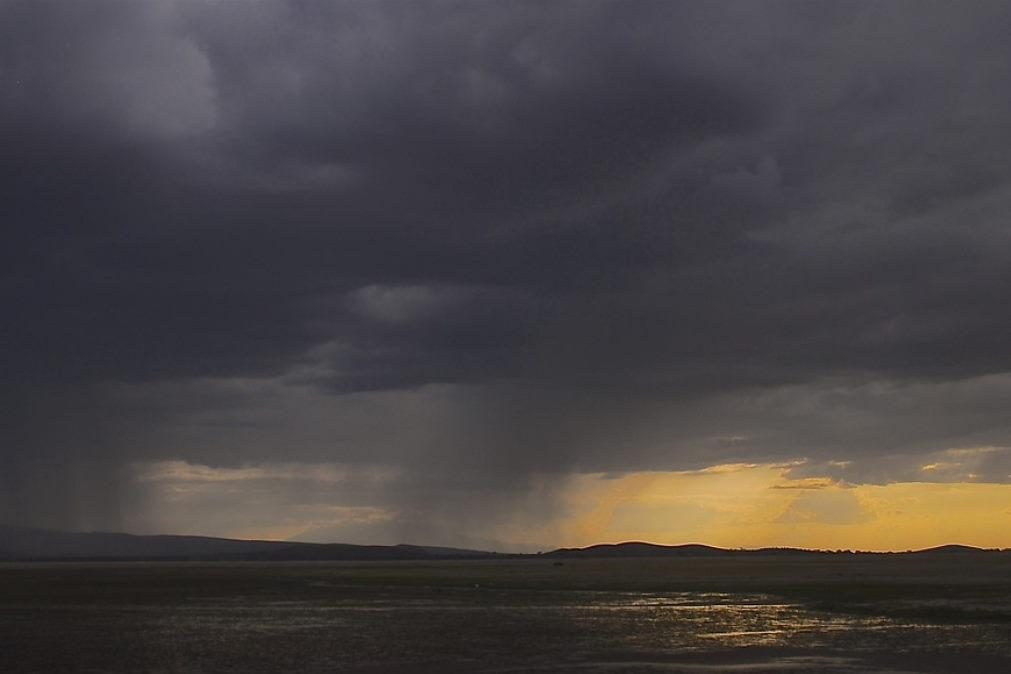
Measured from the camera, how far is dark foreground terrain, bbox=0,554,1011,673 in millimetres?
40906

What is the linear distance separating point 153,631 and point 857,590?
2220 inches

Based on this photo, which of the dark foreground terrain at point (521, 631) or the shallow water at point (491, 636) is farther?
the dark foreground terrain at point (521, 631)

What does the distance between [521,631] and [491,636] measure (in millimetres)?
2896

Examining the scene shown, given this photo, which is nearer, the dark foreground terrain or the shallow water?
the shallow water

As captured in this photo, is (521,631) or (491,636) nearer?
(491,636)

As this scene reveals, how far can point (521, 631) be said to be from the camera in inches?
2104

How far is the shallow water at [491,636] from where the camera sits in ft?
134

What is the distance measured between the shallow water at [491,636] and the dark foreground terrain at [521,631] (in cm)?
9

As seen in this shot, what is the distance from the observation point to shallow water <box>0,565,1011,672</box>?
40.7m

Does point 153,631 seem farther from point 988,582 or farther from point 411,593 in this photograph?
point 988,582

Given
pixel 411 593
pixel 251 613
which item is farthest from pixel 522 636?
pixel 411 593

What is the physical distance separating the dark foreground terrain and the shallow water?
9cm

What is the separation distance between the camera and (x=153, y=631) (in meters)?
54.7

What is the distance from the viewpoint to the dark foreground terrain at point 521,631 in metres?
40.9
